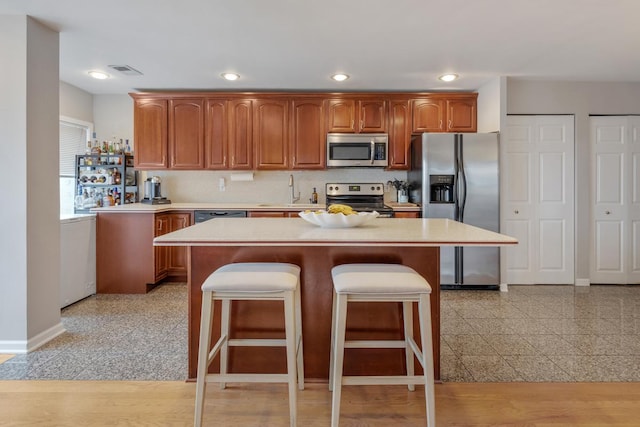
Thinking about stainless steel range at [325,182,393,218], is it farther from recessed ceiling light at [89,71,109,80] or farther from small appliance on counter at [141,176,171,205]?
recessed ceiling light at [89,71,109,80]

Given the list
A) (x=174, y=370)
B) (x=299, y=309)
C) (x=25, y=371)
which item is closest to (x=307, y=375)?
(x=299, y=309)

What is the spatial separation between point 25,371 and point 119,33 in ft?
8.20

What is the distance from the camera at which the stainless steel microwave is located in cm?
459

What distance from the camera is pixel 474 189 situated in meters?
4.21

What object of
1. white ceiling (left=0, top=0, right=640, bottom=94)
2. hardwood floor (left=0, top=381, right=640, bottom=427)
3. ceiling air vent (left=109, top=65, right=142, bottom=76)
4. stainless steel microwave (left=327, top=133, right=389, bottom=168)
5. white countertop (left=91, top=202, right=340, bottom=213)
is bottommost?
hardwood floor (left=0, top=381, right=640, bottom=427)

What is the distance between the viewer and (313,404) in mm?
1927

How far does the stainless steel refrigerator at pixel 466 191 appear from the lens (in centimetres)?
420

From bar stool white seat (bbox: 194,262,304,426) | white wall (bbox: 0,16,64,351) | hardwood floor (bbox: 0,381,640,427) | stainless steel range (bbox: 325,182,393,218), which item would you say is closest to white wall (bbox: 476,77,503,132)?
stainless steel range (bbox: 325,182,393,218)

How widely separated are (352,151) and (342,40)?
1.60 m

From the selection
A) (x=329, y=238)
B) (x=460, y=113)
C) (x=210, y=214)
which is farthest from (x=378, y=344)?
(x=460, y=113)

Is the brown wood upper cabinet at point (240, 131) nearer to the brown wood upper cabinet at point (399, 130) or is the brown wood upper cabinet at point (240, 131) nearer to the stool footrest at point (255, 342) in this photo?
the brown wood upper cabinet at point (399, 130)

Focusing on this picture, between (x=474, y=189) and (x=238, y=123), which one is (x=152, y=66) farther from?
(x=474, y=189)

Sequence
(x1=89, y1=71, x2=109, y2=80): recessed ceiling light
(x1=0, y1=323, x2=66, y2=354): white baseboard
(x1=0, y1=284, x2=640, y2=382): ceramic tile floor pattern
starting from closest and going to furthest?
(x1=0, y1=284, x2=640, y2=382): ceramic tile floor pattern < (x1=0, y1=323, x2=66, y2=354): white baseboard < (x1=89, y1=71, x2=109, y2=80): recessed ceiling light

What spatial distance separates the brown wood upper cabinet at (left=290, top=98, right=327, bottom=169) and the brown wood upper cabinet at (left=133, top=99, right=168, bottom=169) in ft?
5.09
